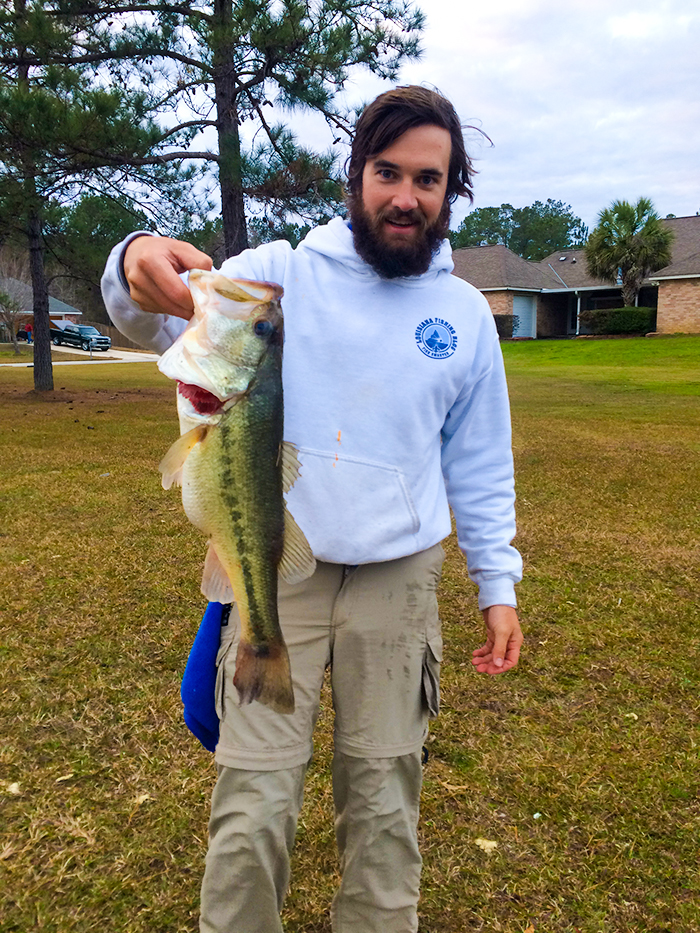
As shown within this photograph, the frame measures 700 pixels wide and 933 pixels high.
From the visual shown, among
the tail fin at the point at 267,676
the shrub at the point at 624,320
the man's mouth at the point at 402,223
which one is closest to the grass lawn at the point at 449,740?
the tail fin at the point at 267,676

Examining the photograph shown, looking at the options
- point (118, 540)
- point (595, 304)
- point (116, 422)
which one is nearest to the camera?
point (118, 540)

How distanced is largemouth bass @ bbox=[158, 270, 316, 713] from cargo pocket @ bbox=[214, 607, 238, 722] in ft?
0.63

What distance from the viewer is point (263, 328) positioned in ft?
4.94

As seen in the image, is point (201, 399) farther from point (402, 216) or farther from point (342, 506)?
point (402, 216)

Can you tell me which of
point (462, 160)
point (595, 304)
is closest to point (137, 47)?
point (462, 160)

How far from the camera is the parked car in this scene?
40.4 metres

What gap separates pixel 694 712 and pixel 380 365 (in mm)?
2710

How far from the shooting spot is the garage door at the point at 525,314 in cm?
3978

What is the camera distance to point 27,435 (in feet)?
36.9

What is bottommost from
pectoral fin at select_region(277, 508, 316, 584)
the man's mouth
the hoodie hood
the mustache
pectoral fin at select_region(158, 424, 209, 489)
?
pectoral fin at select_region(277, 508, 316, 584)

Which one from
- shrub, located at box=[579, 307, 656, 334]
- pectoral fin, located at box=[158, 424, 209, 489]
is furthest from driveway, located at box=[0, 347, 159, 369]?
pectoral fin, located at box=[158, 424, 209, 489]

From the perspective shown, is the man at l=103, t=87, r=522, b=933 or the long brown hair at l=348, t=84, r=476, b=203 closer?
the man at l=103, t=87, r=522, b=933

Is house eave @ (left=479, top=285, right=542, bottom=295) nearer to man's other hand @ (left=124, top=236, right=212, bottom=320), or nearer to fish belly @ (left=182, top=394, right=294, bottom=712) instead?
man's other hand @ (left=124, top=236, right=212, bottom=320)

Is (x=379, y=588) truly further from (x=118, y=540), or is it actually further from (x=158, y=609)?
(x=118, y=540)
